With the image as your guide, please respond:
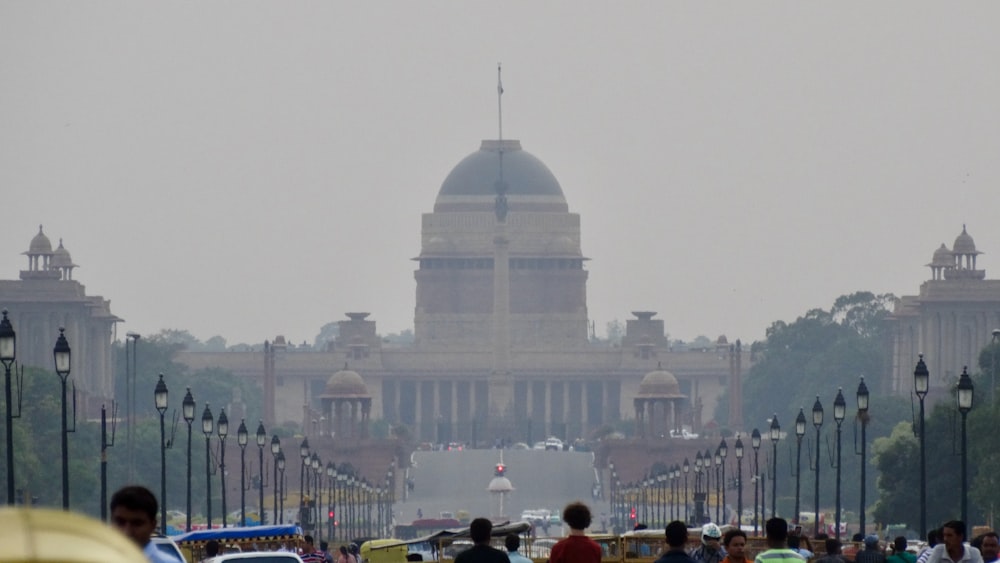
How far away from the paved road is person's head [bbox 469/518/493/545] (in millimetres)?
99794

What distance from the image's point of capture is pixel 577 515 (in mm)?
12070

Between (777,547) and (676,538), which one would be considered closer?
(676,538)

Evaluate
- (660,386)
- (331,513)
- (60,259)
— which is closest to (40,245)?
(60,259)

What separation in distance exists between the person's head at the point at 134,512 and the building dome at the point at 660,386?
13229 centimetres

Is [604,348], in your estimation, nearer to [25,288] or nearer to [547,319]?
[547,319]

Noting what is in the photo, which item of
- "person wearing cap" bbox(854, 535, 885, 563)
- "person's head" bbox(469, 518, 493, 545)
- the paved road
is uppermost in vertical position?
"person's head" bbox(469, 518, 493, 545)

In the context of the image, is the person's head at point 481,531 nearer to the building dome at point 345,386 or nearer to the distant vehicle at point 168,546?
the distant vehicle at point 168,546

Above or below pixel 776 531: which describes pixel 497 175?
above

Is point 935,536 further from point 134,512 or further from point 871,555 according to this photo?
point 134,512

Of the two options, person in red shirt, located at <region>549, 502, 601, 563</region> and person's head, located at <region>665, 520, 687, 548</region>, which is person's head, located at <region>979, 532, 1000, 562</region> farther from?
person's head, located at <region>665, 520, 687, 548</region>

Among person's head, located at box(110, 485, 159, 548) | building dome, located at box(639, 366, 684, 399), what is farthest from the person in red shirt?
building dome, located at box(639, 366, 684, 399)

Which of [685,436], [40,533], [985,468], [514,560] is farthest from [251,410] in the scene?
[40,533]

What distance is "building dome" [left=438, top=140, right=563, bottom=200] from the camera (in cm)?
17675

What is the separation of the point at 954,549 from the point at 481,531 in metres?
2.80
